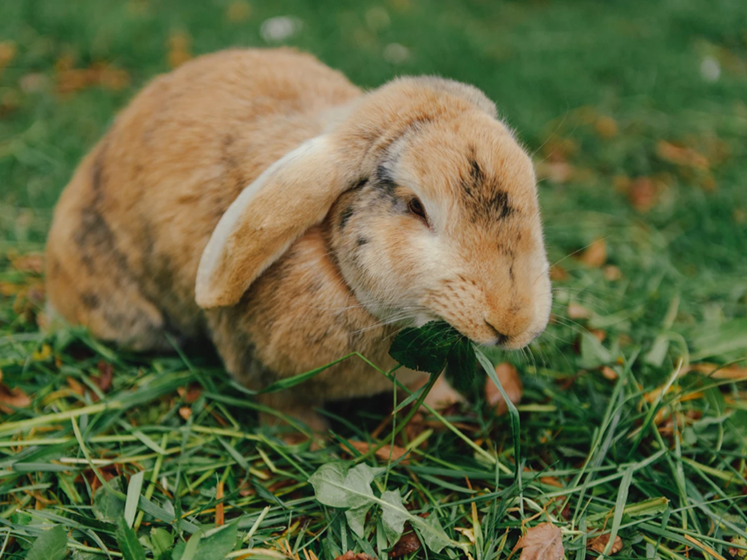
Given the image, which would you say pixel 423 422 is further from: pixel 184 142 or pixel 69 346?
pixel 69 346

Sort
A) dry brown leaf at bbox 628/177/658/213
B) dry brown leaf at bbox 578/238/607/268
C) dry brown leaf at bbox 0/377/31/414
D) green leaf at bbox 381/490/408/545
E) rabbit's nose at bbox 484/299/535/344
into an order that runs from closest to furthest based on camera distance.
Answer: rabbit's nose at bbox 484/299/535/344, green leaf at bbox 381/490/408/545, dry brown leaf at bbox 0/377/31/414, dry brown leaf at bbox 578/238/607/268, dry brown leaf at bbox 628/177/658/213

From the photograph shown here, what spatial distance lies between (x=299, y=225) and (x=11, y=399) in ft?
5.31

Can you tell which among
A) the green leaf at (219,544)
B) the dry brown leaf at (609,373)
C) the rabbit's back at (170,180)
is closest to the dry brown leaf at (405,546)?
the green leaf at (219,544)

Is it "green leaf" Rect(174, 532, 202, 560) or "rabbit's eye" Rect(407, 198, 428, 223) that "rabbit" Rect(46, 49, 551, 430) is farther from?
"green leaf" Rect(174, 532, 202, 560)

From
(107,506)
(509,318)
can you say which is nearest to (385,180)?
(509,318)

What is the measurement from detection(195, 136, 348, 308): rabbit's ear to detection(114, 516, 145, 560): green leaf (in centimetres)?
82

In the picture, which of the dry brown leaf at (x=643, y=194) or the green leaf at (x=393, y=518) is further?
the dry brown leaf at (x=643, y=194)

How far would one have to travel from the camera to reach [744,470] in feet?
8.13

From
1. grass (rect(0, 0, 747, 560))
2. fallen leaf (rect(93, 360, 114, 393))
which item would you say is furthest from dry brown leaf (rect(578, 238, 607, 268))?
fallen leaf (rect(93, 360, 114, 393))

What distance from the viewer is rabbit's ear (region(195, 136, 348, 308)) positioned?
2.10 m

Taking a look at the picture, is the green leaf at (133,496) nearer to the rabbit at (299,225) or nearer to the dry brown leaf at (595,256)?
the rabbit at (299,225)

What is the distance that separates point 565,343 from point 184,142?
2.06 meters

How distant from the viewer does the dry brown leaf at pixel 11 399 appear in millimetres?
2650

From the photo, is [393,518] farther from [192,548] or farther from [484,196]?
[484,196]
